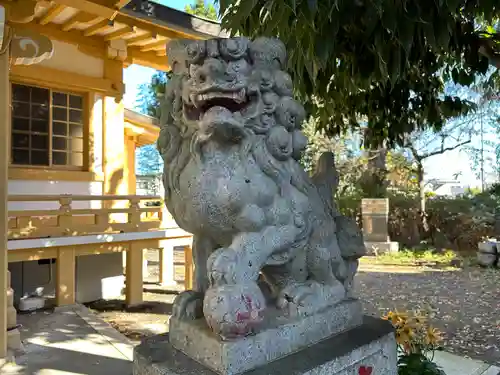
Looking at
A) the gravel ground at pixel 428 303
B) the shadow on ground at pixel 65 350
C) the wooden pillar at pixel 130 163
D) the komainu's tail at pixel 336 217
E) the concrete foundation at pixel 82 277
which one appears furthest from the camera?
the wooden pillar at pixel 130 163

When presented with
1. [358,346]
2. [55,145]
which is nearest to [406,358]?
[358,346]

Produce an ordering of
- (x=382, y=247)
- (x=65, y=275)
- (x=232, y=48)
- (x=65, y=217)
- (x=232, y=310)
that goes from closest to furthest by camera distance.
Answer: (x=232, y=310) → (x=232, y=48) → (x=65, y=217) → (x=65, y=275) → (x=382, y=247)

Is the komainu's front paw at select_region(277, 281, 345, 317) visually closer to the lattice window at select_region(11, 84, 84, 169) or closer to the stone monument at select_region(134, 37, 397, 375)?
the stone monument at select_region(134, 37, 397, 375)

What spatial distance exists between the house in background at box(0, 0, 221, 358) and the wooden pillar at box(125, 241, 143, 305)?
0.01 meters

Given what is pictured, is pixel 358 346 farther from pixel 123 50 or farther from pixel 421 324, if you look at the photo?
pixel 123 50

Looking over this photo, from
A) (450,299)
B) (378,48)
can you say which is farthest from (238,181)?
(450,299)

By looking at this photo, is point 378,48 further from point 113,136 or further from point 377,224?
point 377,224

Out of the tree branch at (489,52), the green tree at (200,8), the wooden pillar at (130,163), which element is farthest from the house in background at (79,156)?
the green tree at (200,8)

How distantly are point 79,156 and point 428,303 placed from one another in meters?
5.90

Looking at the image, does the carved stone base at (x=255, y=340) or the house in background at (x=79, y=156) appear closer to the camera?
the carved stone base at (x=255, y=340)

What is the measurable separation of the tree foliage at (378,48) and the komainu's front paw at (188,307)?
3.59 ft

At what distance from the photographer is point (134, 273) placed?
6.39m

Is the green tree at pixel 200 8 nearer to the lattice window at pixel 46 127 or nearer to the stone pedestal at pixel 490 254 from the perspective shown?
the lattice window at pixel 46 127

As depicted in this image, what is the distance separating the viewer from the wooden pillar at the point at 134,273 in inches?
249
